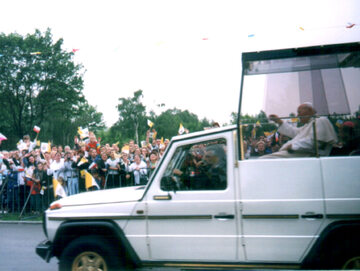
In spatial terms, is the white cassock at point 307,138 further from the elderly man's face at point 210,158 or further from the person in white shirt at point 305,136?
the elderly man's face at point 210,158

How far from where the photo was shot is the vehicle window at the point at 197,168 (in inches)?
188

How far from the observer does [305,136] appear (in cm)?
475

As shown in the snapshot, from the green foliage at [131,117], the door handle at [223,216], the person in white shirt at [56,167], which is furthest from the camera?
the green foliage at [131,117]

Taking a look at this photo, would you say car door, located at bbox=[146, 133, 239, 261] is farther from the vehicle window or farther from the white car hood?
the white car hood

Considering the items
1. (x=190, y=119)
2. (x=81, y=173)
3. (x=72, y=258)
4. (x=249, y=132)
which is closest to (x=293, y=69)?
(x=249, y=132)

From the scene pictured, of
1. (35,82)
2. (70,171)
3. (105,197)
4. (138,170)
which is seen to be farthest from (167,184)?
(35,82)

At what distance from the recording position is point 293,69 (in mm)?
4973

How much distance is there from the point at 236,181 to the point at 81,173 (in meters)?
8.05

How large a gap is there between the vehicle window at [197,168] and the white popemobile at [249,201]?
12 millimetres

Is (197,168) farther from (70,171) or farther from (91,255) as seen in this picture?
(70,171)

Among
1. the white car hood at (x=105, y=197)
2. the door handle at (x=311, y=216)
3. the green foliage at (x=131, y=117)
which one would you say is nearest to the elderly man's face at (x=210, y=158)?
the white car hood at (x=105, y=197)

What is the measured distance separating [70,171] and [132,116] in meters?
71.6

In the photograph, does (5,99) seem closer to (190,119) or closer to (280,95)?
(280,95)

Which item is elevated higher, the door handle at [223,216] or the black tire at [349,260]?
the door handle at [223,216]
